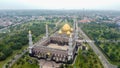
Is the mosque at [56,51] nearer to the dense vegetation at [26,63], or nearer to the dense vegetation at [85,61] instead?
the dense vegetation at [85,61]

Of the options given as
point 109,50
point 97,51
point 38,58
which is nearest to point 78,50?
point 97,51

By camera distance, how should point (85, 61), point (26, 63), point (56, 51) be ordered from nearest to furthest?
1. point (26, 63)
2. point (85, 61)
3. point (56, 51)

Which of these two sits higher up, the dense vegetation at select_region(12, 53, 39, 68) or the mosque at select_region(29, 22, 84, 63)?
the mosque at select_region(29, 22, 84, 63)

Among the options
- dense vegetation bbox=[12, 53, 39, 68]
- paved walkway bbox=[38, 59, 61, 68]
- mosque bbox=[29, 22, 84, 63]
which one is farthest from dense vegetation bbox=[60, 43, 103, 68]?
dense vegetation bbox=[12, 53, 39, 68]

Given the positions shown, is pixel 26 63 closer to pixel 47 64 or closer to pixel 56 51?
pixel 47 64

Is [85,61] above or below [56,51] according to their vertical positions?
below

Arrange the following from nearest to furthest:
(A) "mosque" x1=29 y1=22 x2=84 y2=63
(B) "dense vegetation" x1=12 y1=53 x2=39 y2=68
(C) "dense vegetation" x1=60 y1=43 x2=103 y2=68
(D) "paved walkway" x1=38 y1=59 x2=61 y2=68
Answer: (B) "dense vegetation" x1=12 y1=53 x2=39 y2=68, (D) "paved walkway" x1=38 y1=59 x2=61 y2=68, (C) "dense vegetation" x1=60 y1=43 x2=103 y2=68, (A) "mosque" x1=29 y1=22 x2=84 y2=63

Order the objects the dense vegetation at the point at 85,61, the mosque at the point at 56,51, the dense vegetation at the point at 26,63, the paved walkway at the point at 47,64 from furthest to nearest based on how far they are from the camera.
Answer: the mosque at the point at 56,51 < the dense vegetation at the point at 85,61 < the paved walkway at the point at 47,64 < the dense vegetation at the point at 26,63

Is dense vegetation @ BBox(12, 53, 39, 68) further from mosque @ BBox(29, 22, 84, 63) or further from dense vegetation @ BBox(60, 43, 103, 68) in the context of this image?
dense vegetation @ BBox(60, 43, 103, 68)

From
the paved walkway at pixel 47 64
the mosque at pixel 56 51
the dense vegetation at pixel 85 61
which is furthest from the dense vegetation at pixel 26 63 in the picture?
the dense vegetation at pixel 85 61

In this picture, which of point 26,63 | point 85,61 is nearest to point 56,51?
point 85,61

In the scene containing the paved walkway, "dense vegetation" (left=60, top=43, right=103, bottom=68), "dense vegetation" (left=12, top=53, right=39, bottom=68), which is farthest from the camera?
"dense vegetation" (left=60, top=43, right=103, bottom=68)
